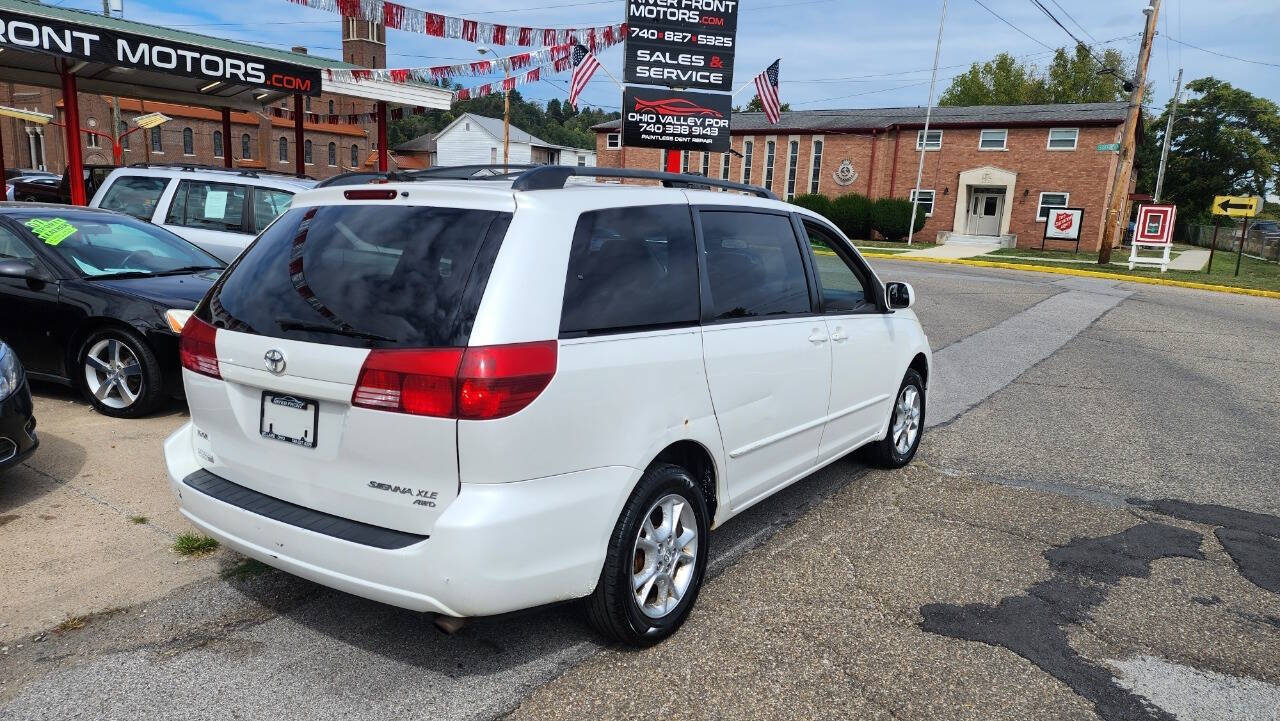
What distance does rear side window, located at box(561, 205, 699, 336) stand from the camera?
Result: 3.00 m

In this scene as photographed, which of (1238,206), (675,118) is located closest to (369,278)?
(675,118)

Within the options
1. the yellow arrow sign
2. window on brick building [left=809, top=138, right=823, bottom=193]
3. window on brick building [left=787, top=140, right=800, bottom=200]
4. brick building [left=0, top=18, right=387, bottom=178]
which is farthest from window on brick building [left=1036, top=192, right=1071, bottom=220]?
brick building [left=0, top=18, right=387, bottom=178]

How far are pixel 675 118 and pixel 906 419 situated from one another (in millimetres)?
13380

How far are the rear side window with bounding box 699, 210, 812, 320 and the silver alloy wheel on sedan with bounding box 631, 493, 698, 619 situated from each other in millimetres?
851

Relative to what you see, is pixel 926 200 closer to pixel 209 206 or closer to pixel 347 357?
pixel 209 206

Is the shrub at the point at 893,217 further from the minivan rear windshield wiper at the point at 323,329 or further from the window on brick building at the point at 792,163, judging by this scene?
the minivan rear windshield wiper at the point at 323,329

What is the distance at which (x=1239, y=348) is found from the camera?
11227 mm

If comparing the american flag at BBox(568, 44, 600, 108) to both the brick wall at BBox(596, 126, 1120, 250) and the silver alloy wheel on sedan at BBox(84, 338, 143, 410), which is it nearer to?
the silver alloy wheel on sedan at BBox(84, 338, 143, 410)

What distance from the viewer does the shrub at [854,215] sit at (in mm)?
38844

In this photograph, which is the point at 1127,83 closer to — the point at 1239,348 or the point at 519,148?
the point at 1239,348

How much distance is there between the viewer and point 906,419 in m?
5.67

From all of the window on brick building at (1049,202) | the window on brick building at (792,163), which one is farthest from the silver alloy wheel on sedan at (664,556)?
the window on brick building at (792,163)

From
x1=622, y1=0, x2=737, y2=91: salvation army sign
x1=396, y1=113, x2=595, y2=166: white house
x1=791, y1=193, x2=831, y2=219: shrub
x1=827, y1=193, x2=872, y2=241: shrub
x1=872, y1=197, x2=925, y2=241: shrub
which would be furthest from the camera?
x1=396, y1=113, x2=595, y2=166: white house

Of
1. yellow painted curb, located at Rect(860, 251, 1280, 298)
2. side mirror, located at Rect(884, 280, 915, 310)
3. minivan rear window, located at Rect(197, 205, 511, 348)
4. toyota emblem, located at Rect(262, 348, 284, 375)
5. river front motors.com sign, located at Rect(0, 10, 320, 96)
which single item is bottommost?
yellow painted curb, located at Rect(860, 251, 1280, 298)
